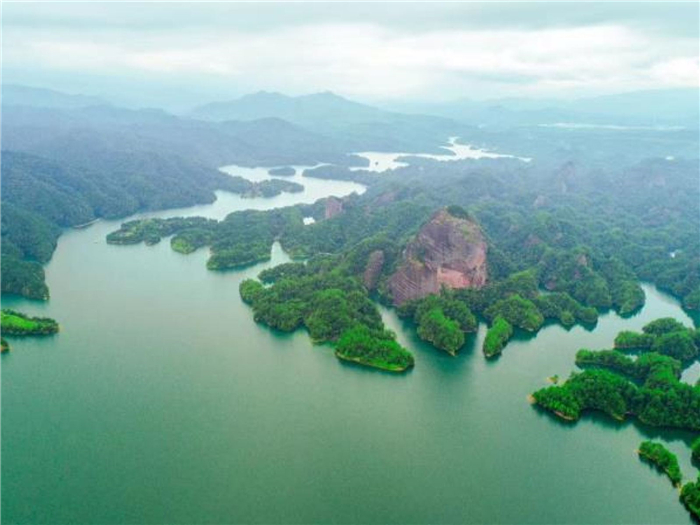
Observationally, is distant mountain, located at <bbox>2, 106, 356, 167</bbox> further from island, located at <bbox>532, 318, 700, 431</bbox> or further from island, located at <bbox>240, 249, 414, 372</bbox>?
island, located at <bbox>532, 318, 700, 431</bbox>

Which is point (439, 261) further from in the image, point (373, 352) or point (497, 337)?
point (373, 352)

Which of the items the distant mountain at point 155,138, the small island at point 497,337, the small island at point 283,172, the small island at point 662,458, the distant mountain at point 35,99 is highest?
the distant mountain at point 35,99

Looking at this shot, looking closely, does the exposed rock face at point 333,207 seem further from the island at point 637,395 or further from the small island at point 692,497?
the small island at point 692,497

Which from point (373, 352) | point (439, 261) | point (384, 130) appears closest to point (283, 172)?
point (384, 130)

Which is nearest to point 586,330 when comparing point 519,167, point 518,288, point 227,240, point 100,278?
point 518,288

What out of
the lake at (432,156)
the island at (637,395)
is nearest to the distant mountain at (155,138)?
the lake at (432,156)

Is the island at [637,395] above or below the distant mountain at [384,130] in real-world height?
below

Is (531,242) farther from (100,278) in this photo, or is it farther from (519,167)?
(519,167)
